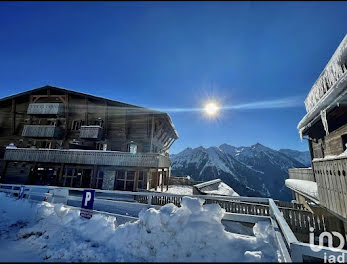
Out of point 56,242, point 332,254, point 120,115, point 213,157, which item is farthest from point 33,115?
point 213,157

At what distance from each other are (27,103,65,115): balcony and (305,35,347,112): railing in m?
26.4

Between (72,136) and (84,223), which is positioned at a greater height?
(72,136)

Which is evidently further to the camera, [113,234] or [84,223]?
[84,223]

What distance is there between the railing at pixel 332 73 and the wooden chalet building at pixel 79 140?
13.3m

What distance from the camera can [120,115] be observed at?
2122 centimetres

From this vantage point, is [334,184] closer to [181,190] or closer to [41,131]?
[181,190]

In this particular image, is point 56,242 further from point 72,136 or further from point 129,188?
point 72,136

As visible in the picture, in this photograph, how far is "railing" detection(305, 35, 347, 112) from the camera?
672cm

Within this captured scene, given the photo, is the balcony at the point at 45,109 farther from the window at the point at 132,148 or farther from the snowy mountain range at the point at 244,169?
the snowy mountain range at the point at 244,169

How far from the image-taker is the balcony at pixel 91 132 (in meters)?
20.1

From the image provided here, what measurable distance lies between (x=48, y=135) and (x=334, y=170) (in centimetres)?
2622

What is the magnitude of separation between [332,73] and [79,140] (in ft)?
79.9

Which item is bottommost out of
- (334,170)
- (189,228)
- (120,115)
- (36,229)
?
(36,229)

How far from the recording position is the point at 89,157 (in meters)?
18.1
